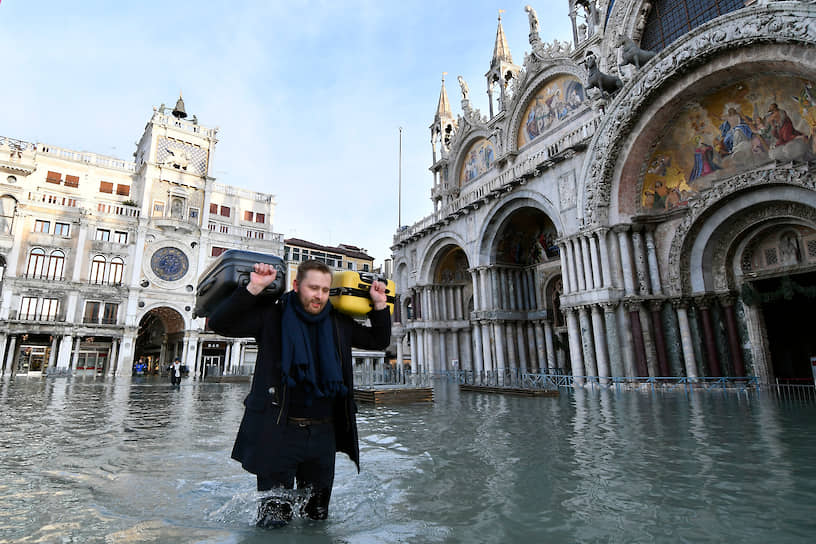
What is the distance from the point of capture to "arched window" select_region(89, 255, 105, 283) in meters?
34.3

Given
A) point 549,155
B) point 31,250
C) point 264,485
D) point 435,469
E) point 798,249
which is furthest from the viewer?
point 31,250

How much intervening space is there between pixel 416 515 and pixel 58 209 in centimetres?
4114

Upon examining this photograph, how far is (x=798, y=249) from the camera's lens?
1418cm

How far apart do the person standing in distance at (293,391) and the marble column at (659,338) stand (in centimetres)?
1559

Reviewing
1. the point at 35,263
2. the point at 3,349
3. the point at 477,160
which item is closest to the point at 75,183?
the point at 35,263

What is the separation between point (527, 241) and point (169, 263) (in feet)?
97.2

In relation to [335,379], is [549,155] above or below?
above

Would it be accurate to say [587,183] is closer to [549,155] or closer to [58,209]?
[549,155]

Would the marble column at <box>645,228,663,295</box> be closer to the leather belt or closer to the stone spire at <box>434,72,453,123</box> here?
the leather belt

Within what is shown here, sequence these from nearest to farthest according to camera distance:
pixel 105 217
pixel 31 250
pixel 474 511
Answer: pixel 474 511 < pixel 31 250 < pixel 105 217

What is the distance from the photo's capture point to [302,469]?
291 cm

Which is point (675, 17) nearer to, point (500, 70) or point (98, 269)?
point (500, 70)

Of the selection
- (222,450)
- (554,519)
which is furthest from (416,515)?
(222,450)

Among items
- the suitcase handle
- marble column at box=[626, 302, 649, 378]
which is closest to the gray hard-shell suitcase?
the suitcase handle
